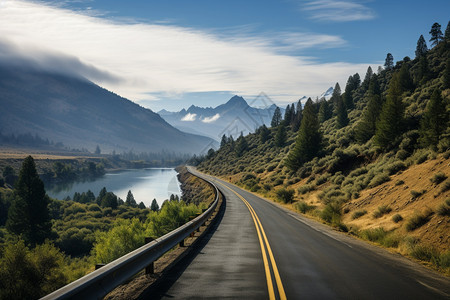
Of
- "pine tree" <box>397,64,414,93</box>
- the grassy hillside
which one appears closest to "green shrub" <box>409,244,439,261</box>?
the grassy hillside

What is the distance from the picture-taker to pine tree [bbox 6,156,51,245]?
4378cm

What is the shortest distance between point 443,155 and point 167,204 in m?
19.7

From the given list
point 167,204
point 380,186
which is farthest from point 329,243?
point 167,204

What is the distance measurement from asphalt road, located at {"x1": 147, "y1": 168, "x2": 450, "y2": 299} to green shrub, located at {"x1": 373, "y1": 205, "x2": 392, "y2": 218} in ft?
20.9

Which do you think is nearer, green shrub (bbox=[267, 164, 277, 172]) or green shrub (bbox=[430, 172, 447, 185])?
green shrub (bbox=[430, 172, 447, 185])

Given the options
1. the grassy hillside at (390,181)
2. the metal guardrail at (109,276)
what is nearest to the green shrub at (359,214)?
the grassy hillside at (390,181)

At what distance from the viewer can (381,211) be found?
17391mm

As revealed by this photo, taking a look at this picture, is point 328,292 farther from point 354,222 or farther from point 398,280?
point 354,222

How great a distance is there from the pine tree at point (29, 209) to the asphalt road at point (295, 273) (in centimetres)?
4320

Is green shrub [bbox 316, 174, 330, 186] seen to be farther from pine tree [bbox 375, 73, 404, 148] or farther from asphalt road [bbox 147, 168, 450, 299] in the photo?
asphalt road [bbox 147, 168, 450, 299]

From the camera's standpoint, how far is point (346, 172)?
108 feet

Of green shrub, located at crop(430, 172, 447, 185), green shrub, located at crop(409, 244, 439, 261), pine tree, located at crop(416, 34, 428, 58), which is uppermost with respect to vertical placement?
pine tree, located at crop(416, 34, 428, 58)

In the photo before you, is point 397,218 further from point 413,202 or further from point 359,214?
point 359,214

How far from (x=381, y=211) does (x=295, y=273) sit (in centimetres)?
1243
